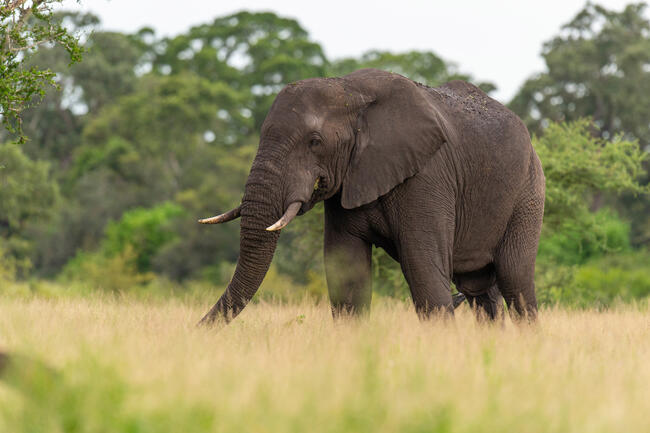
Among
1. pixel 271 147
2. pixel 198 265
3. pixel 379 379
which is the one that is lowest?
pixel 198 265

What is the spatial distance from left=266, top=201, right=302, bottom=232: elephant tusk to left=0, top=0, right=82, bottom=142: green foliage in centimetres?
269

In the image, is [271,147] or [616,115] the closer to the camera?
[271,147]

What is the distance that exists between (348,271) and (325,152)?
1.07m

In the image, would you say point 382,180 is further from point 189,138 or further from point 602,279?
point 189,138

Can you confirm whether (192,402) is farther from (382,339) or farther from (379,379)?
(382,339)

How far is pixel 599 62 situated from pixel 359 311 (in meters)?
35.8

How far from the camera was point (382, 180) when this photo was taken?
727 centimetres

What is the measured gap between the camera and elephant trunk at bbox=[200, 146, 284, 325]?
6.95 m

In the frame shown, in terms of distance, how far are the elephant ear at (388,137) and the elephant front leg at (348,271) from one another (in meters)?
0.44

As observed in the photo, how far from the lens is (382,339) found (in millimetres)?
5828

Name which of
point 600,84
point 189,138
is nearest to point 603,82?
point 600,84

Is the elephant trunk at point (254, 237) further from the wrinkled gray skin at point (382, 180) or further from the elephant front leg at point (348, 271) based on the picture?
the elephant front leg at point (348, 271)

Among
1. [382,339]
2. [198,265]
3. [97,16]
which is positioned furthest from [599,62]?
[382,339]

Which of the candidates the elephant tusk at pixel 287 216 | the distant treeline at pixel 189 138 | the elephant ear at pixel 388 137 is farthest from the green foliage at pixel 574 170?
the elephant tusk at pixel 287 216
